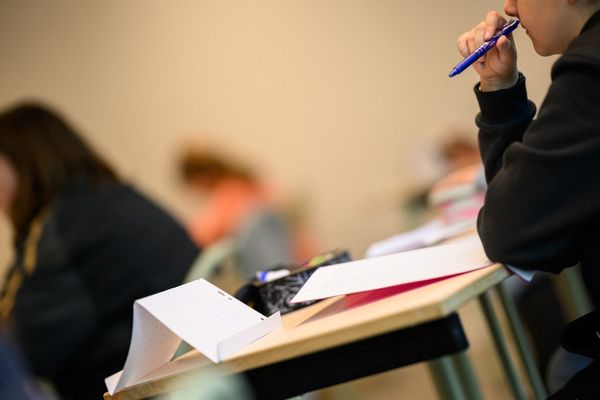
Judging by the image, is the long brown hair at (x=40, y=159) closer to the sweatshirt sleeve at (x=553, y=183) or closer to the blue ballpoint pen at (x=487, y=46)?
the blue ballpoint pen at (x=487, y=46)

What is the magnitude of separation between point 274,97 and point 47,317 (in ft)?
9.51

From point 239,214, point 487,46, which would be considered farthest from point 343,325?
point 239,214

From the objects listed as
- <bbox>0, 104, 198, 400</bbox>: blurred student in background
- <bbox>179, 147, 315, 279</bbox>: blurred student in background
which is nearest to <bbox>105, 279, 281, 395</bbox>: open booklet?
<bbox>0, 104, 198, 400</bbox>: blurred student in background

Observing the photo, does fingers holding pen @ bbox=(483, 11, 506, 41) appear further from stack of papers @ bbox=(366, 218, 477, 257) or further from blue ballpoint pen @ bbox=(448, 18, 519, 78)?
stack of papers @ bbox=(366, 218, 477, 257)

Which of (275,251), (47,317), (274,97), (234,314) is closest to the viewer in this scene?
(234,314)

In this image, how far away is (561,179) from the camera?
82 cm

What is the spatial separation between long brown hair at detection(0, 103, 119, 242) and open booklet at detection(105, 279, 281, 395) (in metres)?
1.08

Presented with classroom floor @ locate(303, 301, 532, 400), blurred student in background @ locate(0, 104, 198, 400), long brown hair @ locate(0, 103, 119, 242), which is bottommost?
classroom floor @ locate(303, 301, 532, 400)

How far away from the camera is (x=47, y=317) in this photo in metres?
1.81

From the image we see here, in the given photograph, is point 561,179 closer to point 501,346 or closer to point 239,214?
point 501,346

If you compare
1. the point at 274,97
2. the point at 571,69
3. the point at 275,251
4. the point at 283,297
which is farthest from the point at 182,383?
the point at 274,97

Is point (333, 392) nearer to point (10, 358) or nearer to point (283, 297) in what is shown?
point (283, 297)

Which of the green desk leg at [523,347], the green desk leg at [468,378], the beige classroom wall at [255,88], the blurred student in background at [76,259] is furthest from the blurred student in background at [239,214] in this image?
the green desk leg at [468,378]

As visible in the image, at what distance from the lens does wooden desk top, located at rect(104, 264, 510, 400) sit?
0.72m
